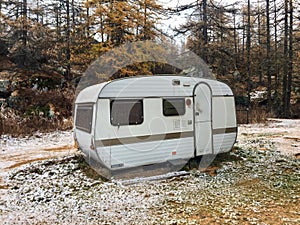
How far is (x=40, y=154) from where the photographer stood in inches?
290

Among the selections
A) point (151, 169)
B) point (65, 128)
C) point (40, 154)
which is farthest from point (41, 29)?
point (151, 169)

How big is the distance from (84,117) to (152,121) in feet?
4.76

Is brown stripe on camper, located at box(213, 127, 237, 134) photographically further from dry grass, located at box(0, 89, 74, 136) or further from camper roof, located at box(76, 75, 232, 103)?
dry grass, located at box(0, 89, 74, 136)

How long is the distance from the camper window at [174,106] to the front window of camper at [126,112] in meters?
0.57

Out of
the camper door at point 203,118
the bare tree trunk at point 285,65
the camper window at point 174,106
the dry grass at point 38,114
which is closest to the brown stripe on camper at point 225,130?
the camper door at point 203,118

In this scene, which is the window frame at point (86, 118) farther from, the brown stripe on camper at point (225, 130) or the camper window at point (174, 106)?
the brown stripe on camper at point (225, 130)

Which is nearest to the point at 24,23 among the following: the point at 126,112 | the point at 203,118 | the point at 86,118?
the point at 86,118

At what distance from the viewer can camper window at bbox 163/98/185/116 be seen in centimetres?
560

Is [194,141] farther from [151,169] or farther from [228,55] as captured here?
[228,55]

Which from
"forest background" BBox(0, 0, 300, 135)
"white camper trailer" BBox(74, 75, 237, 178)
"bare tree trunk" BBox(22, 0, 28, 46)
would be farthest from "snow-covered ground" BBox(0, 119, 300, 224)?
"bare tree trunk" BBox(22, 0, 28, 46)

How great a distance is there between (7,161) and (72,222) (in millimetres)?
4175

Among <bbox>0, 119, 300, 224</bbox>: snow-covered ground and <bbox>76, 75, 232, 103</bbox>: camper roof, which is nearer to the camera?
<bbox>0, 119, 300, 224</bbox>: snow-covered ground

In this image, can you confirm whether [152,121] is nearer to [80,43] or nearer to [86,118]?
[86,118]

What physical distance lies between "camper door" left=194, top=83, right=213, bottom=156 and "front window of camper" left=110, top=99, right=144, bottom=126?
1376mm
